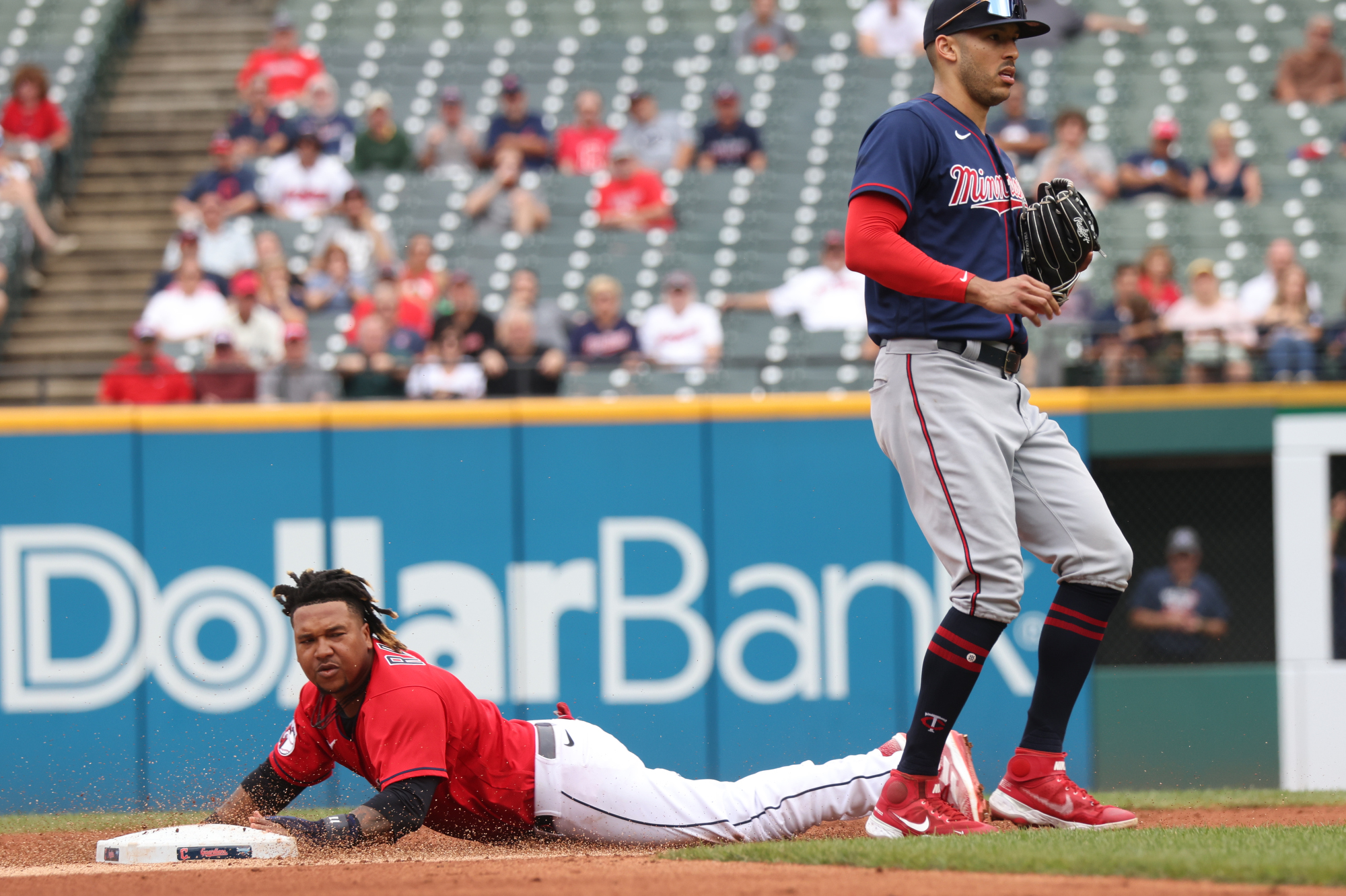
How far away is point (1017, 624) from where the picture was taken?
7.07 meters

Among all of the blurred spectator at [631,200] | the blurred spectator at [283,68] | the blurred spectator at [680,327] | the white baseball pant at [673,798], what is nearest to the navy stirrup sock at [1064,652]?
the white baseball pant at [673,798]

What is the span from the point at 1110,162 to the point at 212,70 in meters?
8.35

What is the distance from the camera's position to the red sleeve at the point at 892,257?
361cm

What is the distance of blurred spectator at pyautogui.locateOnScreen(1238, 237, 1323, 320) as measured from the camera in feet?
28.7

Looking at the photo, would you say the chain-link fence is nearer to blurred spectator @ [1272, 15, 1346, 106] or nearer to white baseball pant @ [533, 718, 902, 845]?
white baseball pant @ [533, 718, 902, 845]

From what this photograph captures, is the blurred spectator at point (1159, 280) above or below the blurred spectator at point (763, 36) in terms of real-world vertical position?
below

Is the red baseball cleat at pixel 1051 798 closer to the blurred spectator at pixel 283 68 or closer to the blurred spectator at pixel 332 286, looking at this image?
the blurred spectator at pixel 332 286

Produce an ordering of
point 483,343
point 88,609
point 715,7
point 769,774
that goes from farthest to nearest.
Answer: point 715,7 < point 483,343 < point 88,609 < point 769,774

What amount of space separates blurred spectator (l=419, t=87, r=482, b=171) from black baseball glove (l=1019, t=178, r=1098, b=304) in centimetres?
775

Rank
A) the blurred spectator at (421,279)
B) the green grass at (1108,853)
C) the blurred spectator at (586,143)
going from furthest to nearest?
1. the blurred spectator at (586,143)
2. the blurred spectator at (421,279)
3. the green grass at (1108,853)

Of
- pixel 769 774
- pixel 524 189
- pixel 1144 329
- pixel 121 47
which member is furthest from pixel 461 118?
pixel 769 774

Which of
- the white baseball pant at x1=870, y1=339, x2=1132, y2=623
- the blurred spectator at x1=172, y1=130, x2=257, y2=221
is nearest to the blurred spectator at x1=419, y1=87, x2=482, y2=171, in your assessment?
the blurred spectator at x1=172, y1=130, x2=257, y2=221

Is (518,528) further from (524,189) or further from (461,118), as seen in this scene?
(461,118)

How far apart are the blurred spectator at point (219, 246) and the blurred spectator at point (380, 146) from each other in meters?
1.22
